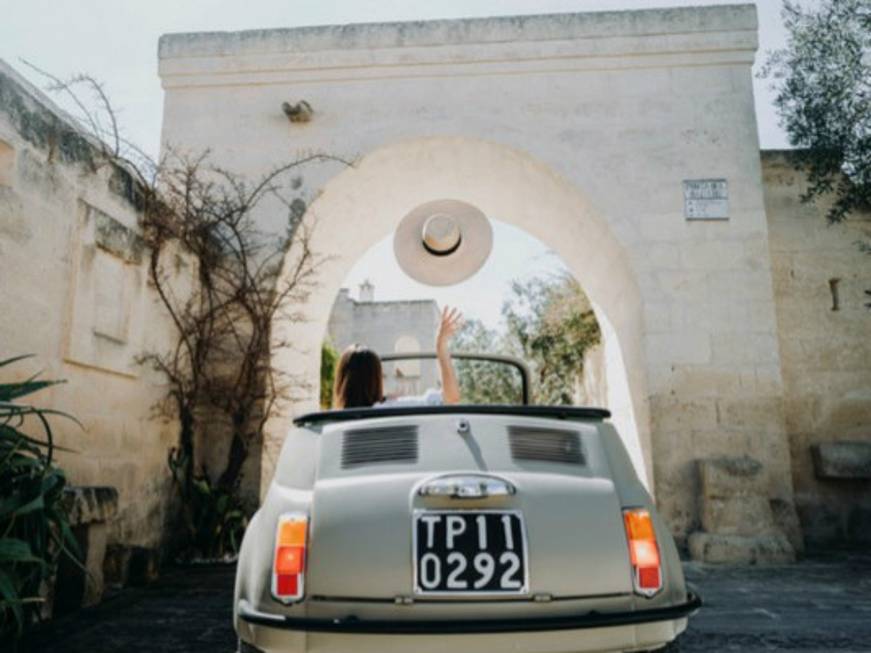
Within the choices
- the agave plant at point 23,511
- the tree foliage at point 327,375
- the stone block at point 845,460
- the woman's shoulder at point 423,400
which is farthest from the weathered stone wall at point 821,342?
the tree foliage at point 327,375

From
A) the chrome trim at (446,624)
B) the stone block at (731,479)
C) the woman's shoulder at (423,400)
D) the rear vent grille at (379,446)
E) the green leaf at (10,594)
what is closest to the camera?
the chrome trim at (446,624)

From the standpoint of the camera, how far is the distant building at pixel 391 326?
961 inches

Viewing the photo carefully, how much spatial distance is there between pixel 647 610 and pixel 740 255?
4.70 meters

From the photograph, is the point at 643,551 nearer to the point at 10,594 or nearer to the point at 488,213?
the point at 10,594

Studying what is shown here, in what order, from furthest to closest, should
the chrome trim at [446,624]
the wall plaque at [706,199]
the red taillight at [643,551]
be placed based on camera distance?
the wall plaque at [706,199], the red taillight at [643,551], the chrome trim at [446,624]

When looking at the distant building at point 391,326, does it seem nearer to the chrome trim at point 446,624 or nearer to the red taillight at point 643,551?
the red taillight at point 643,551

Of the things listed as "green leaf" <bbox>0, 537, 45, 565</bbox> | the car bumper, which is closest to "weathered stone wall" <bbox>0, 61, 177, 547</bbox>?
"green leaf" <bbox>0, 537, 45, 565</bbox>

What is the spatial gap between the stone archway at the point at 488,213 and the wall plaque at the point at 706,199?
719 millimetres

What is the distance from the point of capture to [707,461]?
5066 mm

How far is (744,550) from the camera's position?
4.73 meters

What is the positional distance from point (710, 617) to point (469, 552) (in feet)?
7.77

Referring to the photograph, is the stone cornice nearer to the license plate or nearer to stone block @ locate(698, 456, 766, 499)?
stone block @ locate(698, 456, 766, 499)

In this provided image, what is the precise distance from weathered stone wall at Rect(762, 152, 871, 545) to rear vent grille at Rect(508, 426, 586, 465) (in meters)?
4.84

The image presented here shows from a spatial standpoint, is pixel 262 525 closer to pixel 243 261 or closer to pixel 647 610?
pixel 647 610
